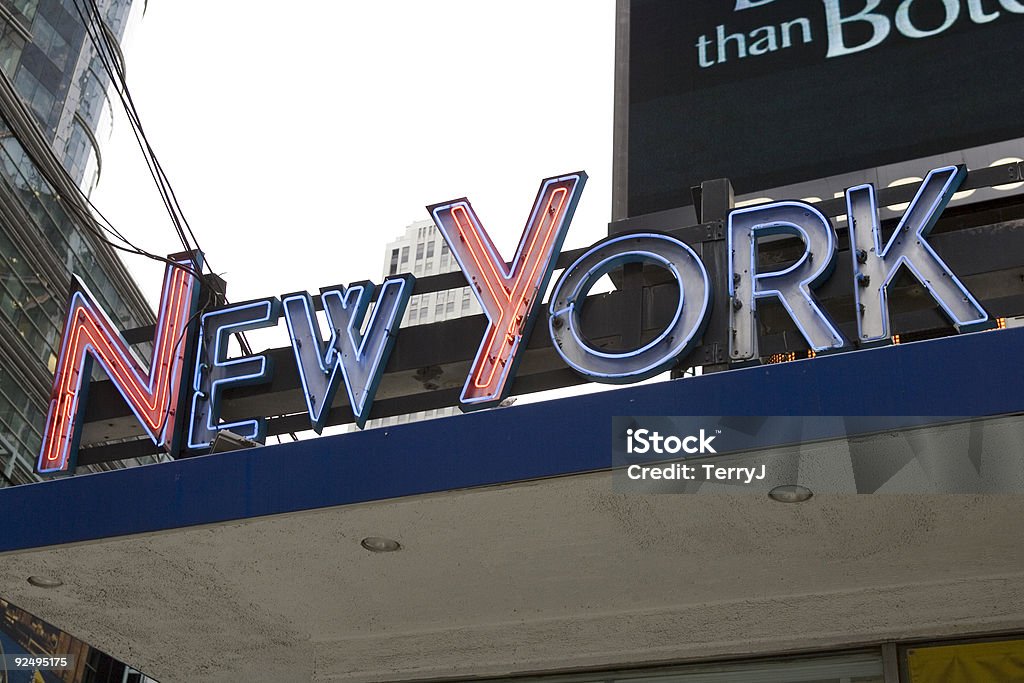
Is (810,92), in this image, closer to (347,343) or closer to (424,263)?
(347,343)

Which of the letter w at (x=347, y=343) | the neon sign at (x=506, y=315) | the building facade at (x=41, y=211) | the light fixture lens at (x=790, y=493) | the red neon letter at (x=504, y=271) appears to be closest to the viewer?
the light fixture lens at (x=790, y=493)

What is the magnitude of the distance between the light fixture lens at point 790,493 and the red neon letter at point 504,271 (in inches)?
97.2

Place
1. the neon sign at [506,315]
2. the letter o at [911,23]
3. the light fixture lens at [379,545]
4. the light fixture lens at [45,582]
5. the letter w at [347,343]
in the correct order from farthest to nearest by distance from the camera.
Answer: the letter o at [911,23] < the letter w at [347,343] < the light fixture lens at [45,582] < the neon sign at [506,315] < the light fixture lens at [379,545]

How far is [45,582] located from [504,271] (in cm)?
396

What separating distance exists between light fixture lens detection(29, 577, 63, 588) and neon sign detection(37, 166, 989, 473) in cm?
126

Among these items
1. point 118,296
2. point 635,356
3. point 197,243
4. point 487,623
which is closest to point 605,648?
point 487,623

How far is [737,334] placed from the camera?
7836 millimetres

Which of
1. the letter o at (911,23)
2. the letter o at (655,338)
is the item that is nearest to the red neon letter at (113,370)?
the letter o at (655,338)

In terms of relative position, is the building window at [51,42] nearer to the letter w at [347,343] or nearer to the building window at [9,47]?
the building window at [9,47]

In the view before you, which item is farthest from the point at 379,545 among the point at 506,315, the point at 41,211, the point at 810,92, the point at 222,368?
the point at 41,211

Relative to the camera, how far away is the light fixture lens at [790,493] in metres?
6.39

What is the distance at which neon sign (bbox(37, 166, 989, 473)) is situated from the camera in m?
7.81

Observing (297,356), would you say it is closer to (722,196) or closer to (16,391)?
(722,196)

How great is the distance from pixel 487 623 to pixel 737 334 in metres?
2.74
